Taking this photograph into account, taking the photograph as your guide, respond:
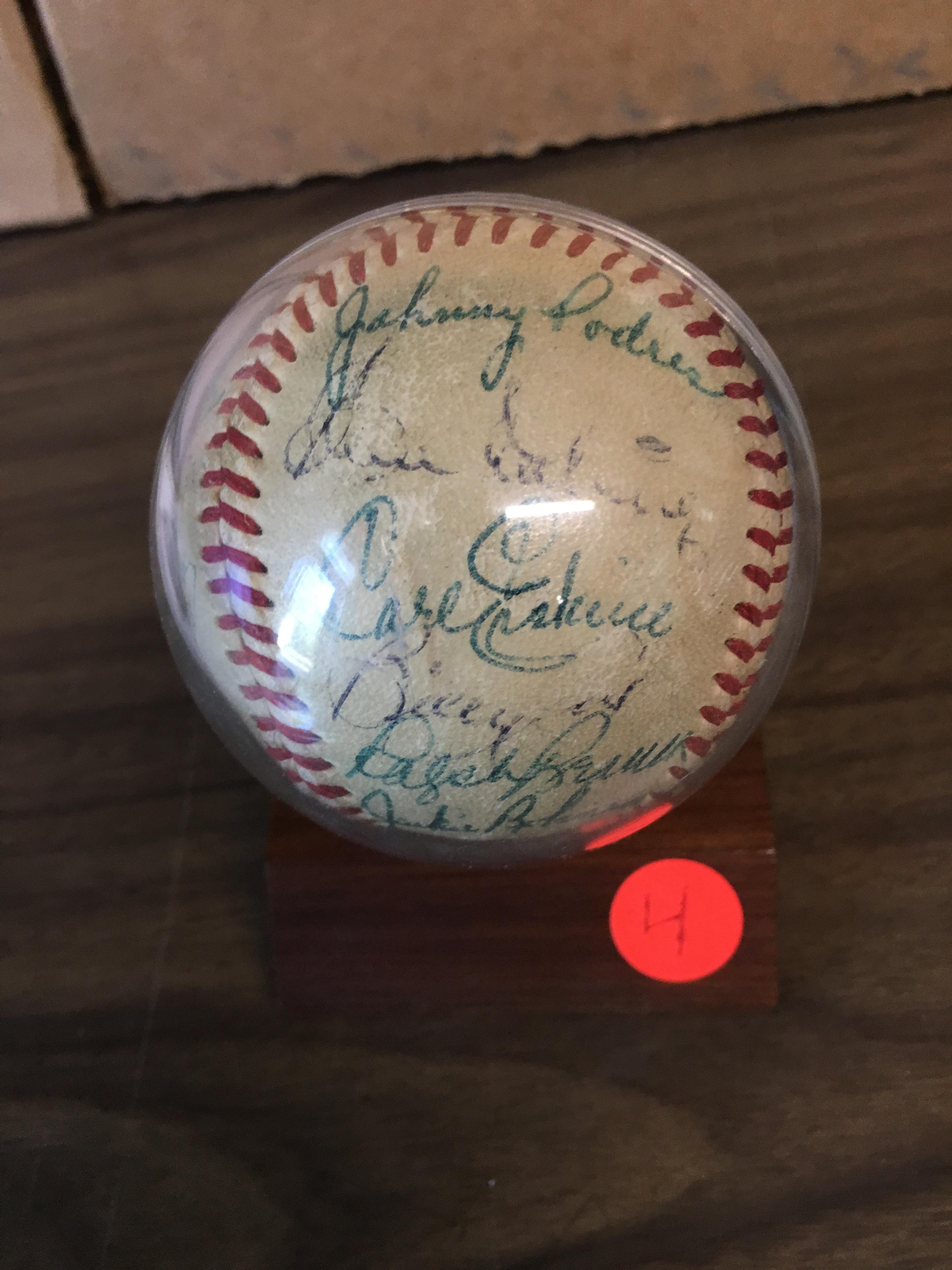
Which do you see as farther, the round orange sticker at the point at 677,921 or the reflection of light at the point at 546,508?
the round orange sticker at the point at 677,921

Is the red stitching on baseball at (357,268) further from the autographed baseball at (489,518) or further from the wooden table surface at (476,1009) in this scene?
the wooden table surface at (476,1009)

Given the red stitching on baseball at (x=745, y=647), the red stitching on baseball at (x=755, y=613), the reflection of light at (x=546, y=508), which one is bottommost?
the red stitching on baseball at (x=745, y=647)

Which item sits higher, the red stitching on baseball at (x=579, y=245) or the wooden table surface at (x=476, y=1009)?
the red stitching on baseball at (x=579, y=245)

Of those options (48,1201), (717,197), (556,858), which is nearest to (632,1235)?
(556,858)

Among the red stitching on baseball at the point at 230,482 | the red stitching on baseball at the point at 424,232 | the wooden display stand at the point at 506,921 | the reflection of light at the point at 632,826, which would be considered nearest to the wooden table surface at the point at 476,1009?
the wooden display stand at the point at 506,921

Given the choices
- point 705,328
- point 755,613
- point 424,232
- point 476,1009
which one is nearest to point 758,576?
point 755,613
